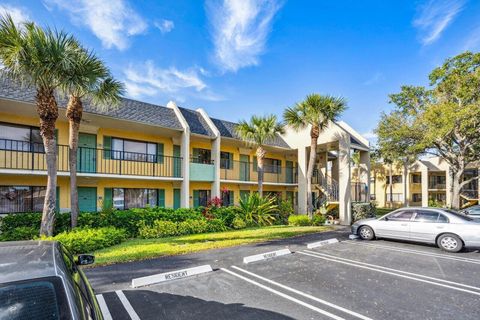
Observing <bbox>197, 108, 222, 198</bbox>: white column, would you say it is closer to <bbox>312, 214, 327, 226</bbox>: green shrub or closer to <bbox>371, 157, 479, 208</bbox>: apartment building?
<bbox>312, 214, 327, 226</bbox>: green shrub

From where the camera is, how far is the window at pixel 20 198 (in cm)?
1212

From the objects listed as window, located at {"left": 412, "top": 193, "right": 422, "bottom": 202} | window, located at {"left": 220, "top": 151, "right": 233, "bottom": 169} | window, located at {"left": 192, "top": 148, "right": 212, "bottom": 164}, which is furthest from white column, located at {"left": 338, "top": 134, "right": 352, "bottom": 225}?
window, located at {"left": 412, "top": 193, "right": 422, "bottom": 202}

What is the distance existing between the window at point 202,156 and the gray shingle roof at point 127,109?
9.85 feet

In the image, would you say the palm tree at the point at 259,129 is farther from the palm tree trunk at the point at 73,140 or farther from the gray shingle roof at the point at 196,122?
the palm tree trunk at the point at 73,140

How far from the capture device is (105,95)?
11039 mm

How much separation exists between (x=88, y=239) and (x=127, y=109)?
8.05 meters

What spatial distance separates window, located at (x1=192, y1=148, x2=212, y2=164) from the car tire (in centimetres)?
1354

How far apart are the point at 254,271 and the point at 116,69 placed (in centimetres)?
977

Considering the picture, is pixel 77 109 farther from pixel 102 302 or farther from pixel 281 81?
pixel 281 81

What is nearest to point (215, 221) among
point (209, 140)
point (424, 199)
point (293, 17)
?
point (209, 140)

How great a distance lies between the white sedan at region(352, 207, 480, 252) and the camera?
9352 millimetres

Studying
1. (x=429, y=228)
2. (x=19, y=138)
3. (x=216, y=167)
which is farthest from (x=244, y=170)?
(x=19, y=138)

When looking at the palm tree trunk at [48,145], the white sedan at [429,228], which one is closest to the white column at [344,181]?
the white sedan at [429,228]

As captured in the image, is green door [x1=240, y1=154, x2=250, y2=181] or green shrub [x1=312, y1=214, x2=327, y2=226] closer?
green shrub [x1=312, y1=214, x2=327, y2=226]
